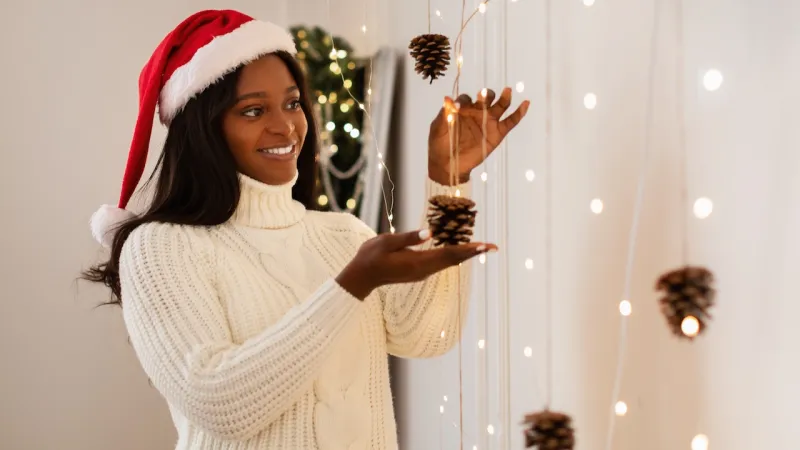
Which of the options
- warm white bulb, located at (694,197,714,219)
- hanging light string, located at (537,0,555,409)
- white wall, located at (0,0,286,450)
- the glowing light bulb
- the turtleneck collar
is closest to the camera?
the glowing light bulb

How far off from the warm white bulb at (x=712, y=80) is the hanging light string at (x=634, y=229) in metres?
0.08

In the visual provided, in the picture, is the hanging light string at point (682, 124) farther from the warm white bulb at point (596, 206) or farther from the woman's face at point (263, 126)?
the woman's face at point (263, 126)

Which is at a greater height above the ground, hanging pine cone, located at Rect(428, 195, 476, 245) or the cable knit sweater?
hanging pine cone, located at Rect(428, 195, 476, 245)

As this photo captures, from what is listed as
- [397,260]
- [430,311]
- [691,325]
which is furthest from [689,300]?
[430,311]

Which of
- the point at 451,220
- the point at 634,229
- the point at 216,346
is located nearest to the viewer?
the point at 451,220

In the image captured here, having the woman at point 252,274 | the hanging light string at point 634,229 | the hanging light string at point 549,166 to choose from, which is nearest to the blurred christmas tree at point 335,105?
the woman at point 252,274

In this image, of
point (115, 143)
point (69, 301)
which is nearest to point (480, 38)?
point (115, 143)

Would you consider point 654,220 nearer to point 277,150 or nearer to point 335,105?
point 277,150

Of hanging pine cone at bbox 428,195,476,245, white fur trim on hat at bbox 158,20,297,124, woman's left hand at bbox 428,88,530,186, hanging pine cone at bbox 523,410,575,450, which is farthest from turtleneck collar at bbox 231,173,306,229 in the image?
hanging pine cone at bbox 523,410,575,450

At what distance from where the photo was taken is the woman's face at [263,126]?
A: 1113 millimetres

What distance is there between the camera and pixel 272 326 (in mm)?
932

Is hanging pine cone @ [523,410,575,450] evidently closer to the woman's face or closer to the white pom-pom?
the woman's face

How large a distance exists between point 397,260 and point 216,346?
0.30 metres

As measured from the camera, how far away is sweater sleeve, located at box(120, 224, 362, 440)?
0.89 meters
